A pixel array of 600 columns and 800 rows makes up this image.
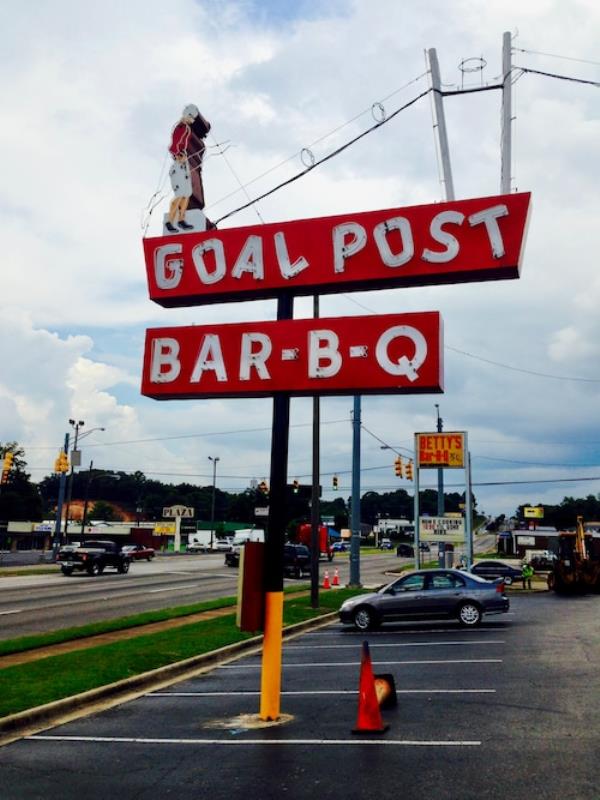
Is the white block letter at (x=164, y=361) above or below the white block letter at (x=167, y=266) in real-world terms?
below

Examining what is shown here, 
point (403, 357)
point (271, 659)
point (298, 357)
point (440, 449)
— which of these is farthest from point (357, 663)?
point (440, 449)

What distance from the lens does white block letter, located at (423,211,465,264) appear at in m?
10.6

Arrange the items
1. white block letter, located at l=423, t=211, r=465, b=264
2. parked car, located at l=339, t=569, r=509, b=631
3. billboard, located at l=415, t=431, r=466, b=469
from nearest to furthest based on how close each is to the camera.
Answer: white block letter, located at l=423, t=211, r=465, b=264 < parked car, located at l=339, t=569, r=509, b=631 < billboard, located at l=415, t=431, r=466, b=469

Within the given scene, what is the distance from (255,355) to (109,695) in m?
6.03

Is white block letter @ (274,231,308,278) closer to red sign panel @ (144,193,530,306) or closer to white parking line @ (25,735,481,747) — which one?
red sign panel @ (144,193,530,306)

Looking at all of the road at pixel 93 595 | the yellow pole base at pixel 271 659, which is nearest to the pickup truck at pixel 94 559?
the road at pixel 93 595

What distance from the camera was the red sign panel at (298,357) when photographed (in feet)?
34.8

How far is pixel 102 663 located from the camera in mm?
14547

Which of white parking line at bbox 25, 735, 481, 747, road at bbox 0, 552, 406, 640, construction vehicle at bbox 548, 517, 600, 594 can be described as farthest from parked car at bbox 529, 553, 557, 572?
white parking line at bbox 25, 735, 481, 747

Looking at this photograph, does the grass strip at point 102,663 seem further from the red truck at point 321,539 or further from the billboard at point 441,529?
the red truck at point 321,539

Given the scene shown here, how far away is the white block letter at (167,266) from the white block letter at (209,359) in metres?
1.15

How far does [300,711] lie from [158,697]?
2.86 meters

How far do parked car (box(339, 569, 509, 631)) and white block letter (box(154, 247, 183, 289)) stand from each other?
12244 mm

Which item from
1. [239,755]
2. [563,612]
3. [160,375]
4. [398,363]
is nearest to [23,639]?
[160,375]
